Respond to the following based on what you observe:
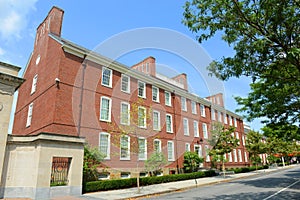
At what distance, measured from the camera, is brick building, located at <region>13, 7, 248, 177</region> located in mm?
17266

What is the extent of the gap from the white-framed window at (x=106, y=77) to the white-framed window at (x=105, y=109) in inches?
58.3

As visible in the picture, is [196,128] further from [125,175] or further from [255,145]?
[125,175]

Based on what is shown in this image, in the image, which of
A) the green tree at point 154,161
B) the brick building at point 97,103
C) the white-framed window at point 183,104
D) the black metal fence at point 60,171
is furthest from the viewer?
the white-framed window at point 183,104

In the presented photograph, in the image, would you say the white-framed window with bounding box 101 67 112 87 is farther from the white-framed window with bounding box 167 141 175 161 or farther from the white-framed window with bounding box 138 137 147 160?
the white-framed window with bounding box 167 141 175 161

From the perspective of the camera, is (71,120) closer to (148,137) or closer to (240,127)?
(148,137)

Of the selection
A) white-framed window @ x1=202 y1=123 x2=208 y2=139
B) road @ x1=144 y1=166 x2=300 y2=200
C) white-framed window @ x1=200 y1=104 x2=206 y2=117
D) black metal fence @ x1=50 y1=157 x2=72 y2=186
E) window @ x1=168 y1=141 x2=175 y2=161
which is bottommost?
road @ x1=144 y1=166 x2=300 y2=200

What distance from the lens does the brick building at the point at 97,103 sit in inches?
680

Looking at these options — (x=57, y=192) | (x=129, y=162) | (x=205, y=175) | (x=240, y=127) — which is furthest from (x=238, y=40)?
(x=240, y=127)

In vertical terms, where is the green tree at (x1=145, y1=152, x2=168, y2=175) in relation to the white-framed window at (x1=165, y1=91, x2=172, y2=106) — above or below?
below

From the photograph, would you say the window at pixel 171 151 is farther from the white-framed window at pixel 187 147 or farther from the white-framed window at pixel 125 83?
the white-framed window at pixel 125 83

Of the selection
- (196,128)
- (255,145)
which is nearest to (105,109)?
(196,128)

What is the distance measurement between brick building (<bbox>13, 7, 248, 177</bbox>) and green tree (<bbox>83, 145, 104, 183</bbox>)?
107 centimetres

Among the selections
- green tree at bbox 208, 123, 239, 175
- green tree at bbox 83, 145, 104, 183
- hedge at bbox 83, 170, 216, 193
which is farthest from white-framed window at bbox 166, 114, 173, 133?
green tree at bbox 83, 145, 104, 183

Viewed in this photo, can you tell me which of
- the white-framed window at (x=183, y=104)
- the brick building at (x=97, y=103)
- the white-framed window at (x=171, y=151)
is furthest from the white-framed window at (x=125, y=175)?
the white-framed window at (x=183, y=104)
